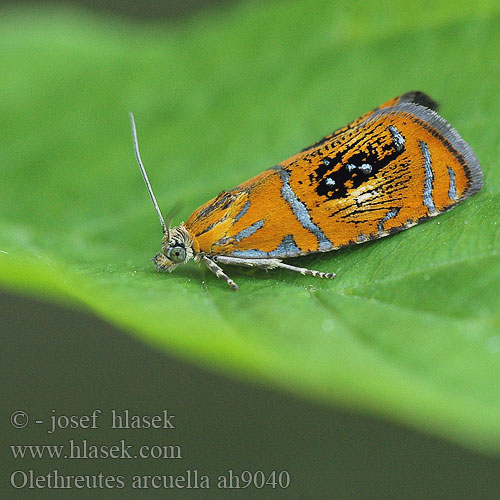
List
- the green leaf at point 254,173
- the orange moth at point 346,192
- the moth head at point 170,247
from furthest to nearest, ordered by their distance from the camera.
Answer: the moth head at point 170,247 → the orange moth at point 346,192 → the green leaf at point 254,173

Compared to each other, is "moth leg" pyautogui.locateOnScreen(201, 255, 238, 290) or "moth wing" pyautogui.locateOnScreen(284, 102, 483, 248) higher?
"moth wing" pyautogui.locateOnScreen(284, 102, 483, 248)

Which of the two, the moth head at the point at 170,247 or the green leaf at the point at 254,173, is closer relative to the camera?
the green leaf at the point at 254,173

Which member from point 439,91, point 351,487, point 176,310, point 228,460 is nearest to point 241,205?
point 439,91

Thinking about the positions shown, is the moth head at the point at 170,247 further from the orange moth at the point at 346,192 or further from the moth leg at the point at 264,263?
the moth leg at the point at 264,263

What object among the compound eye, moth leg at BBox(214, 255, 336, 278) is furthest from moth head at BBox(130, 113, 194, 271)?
moth leg at BBox(214, 255, 336, 278)

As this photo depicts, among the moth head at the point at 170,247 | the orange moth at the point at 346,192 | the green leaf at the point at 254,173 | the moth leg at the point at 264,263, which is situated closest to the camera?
the green leaf at the point at 254,173

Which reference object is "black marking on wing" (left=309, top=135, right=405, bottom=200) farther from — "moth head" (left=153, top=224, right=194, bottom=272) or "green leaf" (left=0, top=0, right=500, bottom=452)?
"moth head" (left=153, top=224, right=194, bottom=272)

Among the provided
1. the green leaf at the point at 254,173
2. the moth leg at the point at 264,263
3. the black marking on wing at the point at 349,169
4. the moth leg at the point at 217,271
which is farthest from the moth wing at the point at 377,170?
the moth leg at the point at 217,271
